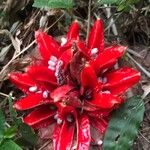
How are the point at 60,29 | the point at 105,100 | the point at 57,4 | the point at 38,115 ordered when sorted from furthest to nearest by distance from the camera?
the point at 60,29
the point at 57,4
the point at 38,115
the point at 105,100

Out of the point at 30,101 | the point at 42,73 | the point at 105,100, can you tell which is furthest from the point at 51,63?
the point at 105,100

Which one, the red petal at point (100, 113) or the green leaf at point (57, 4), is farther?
the green leaf at point (57, 4)

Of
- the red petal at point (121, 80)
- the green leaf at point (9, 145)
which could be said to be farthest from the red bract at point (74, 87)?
the green leaf at point (9, 145)

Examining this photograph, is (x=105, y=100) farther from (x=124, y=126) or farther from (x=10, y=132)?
(x=10, y=132)

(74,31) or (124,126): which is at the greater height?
(74,31)

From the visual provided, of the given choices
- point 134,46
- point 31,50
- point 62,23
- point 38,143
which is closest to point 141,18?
point 134,46

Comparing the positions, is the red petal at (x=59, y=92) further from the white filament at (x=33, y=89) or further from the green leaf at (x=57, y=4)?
the green leaf at (x=57, y=4)

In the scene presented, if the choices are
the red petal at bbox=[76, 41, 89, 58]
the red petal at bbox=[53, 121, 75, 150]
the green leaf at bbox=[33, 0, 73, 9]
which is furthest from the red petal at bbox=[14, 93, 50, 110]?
the green leaf at bbox=[33, 0, 73, 9]
